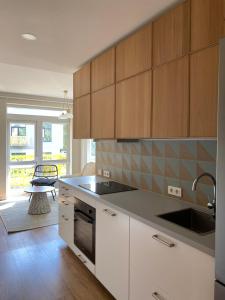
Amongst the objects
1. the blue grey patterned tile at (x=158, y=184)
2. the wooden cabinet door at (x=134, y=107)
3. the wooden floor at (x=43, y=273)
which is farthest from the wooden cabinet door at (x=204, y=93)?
the wooden floor at (x=43, y=273)

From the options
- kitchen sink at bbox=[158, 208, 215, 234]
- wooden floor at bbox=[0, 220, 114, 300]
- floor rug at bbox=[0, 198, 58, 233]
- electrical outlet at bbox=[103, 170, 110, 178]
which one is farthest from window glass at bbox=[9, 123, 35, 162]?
kitchen sink at bbox=[158, 208, 215, 234]

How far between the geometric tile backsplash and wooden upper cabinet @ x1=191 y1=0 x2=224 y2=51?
2.35 ft

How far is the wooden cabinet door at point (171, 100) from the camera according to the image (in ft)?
5.03

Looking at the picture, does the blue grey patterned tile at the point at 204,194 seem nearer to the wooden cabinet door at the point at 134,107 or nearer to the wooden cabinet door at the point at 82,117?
the wooden cabinet door at the point at 134,107

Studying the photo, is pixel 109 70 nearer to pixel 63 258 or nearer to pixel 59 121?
pixel 63 258

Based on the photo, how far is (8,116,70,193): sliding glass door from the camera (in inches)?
223

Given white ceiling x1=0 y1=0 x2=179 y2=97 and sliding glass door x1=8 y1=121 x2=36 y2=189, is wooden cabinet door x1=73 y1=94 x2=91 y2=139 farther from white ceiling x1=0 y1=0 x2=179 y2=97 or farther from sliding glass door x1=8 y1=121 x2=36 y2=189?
sliding glass door x1=8 y1=121 x2=36 y2=189

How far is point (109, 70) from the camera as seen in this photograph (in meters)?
2.38

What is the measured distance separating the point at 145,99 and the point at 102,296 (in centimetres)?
180

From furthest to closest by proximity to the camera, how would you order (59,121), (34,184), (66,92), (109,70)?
(59,121) < (66,92) < (34,184) < (109,70)

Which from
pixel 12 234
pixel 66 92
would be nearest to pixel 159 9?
pixel 12 234

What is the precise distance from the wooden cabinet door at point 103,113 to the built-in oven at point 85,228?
80 cm

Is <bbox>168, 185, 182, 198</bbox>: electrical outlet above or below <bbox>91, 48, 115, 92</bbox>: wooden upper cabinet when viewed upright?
below

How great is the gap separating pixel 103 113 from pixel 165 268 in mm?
1674
